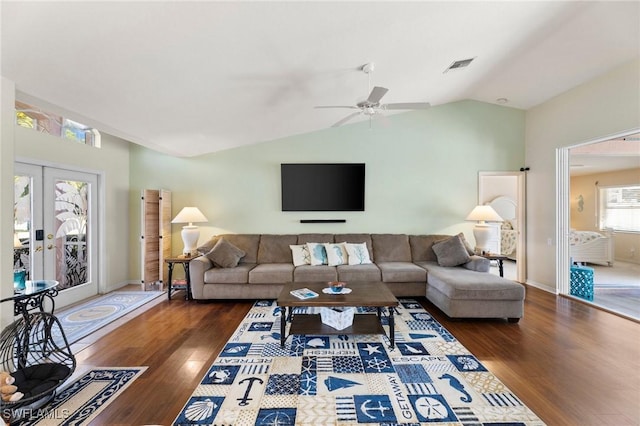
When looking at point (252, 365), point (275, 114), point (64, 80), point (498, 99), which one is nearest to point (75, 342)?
point (252, 365)

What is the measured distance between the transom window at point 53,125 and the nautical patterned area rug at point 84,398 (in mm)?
3013

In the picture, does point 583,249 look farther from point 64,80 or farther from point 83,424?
point 64,80

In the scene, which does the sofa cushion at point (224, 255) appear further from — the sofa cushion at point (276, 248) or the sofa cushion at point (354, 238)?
the sofa cushion at point (354, 238)

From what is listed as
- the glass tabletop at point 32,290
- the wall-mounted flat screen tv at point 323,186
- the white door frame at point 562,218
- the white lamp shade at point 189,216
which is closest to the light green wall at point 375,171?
the wall-mounted flat screen tv at point 323,186

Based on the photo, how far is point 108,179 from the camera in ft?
14.8

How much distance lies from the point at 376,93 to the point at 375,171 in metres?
2.63

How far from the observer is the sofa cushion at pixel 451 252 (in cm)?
417

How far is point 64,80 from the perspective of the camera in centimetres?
230

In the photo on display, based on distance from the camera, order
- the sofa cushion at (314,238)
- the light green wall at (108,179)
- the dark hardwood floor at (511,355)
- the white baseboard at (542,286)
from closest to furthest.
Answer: the dark hardwood floor at (511,355)
the light green wall at (108,179)
the white baseboard at (542,286)
the sofa cushion at (314,238)

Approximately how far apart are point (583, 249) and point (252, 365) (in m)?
7.50

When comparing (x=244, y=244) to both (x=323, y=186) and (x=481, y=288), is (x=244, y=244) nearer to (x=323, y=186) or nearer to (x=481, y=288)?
(x=323, y=186)

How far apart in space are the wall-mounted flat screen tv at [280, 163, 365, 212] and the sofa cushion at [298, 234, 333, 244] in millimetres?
483

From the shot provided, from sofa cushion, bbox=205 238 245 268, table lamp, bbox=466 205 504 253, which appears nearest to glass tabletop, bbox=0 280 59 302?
sofa cushion, bbox=205 238 245 268

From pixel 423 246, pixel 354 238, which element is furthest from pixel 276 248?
pixel 423 246
